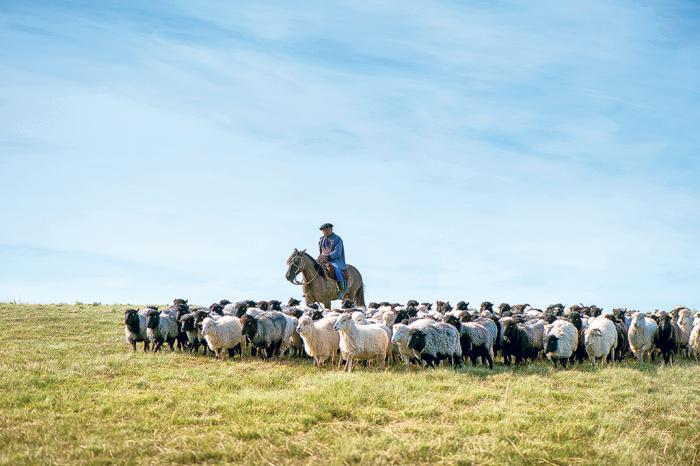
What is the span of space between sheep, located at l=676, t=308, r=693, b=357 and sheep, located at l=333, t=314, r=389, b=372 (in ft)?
34.1

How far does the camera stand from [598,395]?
11.8m

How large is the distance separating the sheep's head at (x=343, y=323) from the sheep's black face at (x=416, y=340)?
4.56 ft

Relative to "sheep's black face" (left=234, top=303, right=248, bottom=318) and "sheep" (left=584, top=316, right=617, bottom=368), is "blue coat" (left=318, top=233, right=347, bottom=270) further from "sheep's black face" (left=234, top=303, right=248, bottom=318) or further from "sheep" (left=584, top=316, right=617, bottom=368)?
"sheep" (left=584, top=316, right=617, bottom=368)

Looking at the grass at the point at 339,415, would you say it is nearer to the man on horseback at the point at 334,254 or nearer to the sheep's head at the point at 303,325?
the sheep's head at the point at 303,325

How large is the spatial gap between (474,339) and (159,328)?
8976mm

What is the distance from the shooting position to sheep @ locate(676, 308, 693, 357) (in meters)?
19.3

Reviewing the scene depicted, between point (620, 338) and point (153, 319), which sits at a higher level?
point (153, 319)

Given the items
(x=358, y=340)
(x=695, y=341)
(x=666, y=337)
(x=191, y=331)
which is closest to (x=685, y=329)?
(x=695, y=341)

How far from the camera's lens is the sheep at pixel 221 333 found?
16391 millimetres

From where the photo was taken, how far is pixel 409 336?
554 inches

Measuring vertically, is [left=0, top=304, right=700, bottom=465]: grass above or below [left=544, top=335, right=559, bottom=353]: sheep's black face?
below

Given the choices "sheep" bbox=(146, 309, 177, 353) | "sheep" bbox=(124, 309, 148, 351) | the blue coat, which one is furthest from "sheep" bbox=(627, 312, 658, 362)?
"sheep" bbox=(124, 309, 148, 351)

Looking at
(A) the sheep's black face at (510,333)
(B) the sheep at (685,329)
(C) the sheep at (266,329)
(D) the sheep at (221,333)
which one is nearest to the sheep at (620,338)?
(B) the sheep at (685,329)

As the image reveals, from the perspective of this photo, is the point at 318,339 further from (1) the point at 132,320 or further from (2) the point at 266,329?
(1) the point at 132,320
